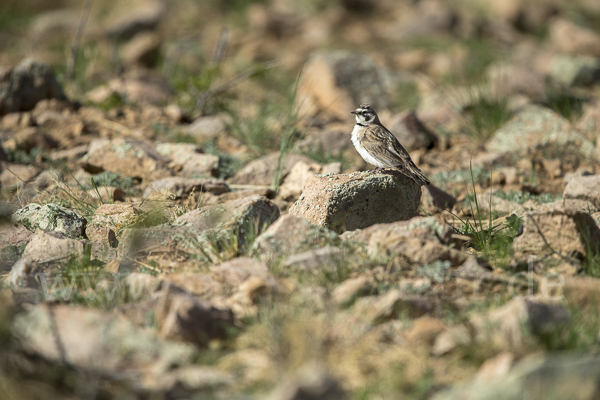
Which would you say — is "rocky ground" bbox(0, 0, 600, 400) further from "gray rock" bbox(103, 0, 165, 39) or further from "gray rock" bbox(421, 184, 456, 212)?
"gray rock" bbox(103, 0, 165, 39)

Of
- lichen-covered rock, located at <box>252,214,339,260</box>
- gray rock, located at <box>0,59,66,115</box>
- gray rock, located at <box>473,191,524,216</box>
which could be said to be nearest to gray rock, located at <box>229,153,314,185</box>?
gray rock, located at <box>473,191,524,216</box>

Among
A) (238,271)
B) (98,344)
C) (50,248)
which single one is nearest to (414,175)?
(238,271)

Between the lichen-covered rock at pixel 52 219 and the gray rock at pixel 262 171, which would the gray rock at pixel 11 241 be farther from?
the gray rock at pixel 262 171

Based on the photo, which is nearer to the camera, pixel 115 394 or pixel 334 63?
pixel 115 394

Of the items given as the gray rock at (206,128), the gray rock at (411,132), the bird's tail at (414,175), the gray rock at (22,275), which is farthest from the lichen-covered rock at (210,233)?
the gray rock at (411,132)

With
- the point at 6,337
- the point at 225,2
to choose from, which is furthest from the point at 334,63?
the point at 6,337

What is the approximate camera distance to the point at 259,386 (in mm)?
3385

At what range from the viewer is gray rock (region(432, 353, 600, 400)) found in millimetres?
3053

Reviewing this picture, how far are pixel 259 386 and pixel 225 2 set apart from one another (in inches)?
529

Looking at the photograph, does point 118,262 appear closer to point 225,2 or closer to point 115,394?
point 115,394

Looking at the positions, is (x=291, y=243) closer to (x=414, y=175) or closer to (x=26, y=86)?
(x=414, y=175)

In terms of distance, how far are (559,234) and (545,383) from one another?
183 centimetres

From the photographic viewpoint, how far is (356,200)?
5.31 meters

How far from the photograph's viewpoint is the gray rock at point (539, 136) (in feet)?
26.6
